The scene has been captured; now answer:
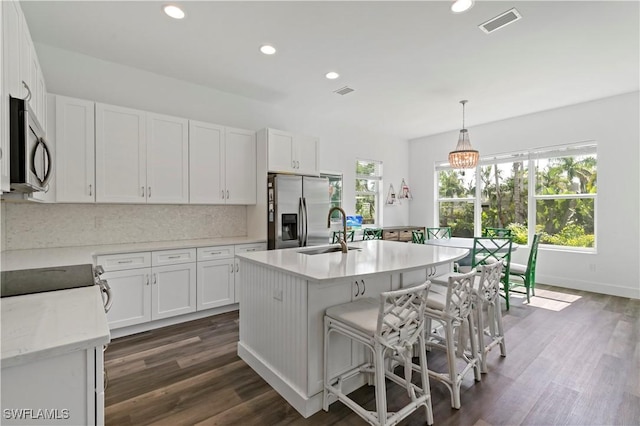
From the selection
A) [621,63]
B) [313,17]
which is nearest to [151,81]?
[313,17]

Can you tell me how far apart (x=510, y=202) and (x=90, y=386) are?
6.36 m

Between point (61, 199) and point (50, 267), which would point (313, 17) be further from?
point (61, 199)

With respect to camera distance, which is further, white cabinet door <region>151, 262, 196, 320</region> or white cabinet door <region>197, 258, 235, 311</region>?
white cabinet door <region>197, 258, 235, 311</region>

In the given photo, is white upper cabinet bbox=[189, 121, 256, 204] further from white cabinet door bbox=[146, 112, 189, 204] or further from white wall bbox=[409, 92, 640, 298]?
white wall bbox=[409, 92, 640, 298]

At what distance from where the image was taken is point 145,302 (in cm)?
316

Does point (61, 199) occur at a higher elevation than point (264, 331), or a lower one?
higher

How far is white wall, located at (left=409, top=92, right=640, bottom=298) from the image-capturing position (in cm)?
435

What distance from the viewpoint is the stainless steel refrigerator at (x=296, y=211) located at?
404 cm

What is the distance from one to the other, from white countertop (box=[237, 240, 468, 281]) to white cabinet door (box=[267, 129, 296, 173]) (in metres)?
1.76

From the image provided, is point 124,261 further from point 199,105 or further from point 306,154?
point 306,154

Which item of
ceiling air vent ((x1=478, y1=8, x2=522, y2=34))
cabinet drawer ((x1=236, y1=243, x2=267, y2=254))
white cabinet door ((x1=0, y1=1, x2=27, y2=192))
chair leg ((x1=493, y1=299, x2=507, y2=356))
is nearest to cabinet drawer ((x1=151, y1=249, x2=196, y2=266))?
cabinet drawer ((x1=236, y1=243, x2=267, y2=254))

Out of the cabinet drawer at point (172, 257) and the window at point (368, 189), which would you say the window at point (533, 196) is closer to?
the window at point (368, 189)

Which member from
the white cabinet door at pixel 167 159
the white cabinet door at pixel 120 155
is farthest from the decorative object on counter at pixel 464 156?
the white cabinet door at pixel 120 155

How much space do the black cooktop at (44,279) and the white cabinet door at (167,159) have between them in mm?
1657
